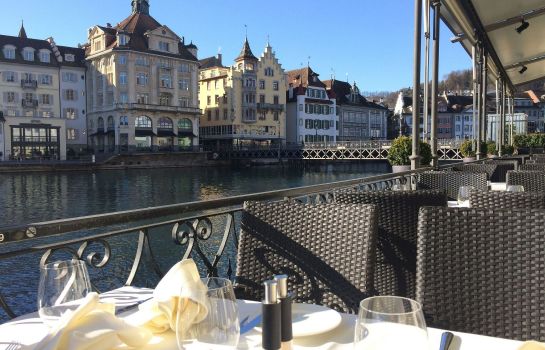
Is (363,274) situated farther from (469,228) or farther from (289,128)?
(289,128)

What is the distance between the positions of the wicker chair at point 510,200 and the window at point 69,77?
61.1 m

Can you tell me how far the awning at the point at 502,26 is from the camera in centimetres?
1087

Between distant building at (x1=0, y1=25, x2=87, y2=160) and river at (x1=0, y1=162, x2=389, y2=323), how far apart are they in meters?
7.96

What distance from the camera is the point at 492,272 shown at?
68.7 inches

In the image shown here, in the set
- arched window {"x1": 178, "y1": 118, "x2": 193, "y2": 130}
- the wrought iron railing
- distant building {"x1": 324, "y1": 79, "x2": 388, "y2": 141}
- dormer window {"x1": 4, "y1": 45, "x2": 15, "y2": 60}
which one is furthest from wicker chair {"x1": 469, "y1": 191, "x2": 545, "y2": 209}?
distant building {"x1": 324, "y1": 79, "x2": 388, "y2": 141}

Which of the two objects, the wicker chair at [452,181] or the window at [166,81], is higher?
the window at [166,81]

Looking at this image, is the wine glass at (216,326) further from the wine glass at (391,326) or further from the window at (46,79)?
the window at (46,79)

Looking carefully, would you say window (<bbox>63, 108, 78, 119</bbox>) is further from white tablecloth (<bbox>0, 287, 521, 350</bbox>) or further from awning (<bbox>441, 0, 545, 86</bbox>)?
white tablecloth (<bbox>0, 287, 521, 350</bbox>)

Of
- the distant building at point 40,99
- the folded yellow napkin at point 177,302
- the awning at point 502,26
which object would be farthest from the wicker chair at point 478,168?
the distant building at point 40,99

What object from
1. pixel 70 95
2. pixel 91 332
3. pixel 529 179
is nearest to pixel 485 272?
pixel 91 332

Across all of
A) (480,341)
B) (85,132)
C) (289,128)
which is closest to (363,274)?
(480,341)

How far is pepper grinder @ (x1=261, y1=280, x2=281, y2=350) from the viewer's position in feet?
3.27

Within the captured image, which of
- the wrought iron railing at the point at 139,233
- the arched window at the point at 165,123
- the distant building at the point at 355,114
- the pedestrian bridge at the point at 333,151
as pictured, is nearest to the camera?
the wrought iron railing at the point at 139,233

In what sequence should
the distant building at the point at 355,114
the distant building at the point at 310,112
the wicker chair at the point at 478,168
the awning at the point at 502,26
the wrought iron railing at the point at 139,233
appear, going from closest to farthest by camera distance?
the wrought iron railing at the point at 139,233 < the wicker chair at the point at 478,168 < the awning at the point at 502,26 < the distant building at the point at 310,112 < the distant building at the point at 355,114
